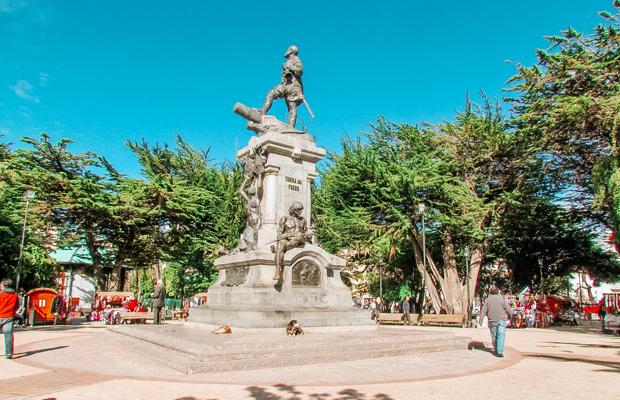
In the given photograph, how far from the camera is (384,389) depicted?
5.67 meters

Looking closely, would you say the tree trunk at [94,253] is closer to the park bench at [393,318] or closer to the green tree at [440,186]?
the green tree at [440,186]

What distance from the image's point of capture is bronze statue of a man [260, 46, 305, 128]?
1335 cm

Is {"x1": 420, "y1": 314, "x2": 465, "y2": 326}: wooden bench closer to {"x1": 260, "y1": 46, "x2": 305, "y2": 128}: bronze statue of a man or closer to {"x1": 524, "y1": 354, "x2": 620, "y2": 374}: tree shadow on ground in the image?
{"x1": 524, "y1": 354, "x2": 620, "y2": 374}: tree shadow on ground

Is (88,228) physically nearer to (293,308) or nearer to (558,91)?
(293,308)

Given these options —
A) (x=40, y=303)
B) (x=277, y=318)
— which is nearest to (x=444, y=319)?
(x=277, y=318)

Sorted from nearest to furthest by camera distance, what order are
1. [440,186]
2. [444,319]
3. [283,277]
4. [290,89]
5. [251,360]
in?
[251,360] < [283,277] < [290,89] < [444,319] < [440,186]

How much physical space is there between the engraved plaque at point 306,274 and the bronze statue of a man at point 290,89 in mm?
4376

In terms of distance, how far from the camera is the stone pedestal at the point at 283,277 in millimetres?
9961

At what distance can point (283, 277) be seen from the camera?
34.8 ft

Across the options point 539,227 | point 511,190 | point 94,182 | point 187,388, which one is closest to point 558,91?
point 511,190

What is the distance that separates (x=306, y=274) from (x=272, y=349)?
362 cm

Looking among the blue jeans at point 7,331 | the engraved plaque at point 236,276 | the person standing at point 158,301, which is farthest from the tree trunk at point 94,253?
the blue jeans at point 7,331

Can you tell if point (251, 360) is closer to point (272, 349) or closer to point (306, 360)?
point (272, 349)

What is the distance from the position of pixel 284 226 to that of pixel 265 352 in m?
4.07
